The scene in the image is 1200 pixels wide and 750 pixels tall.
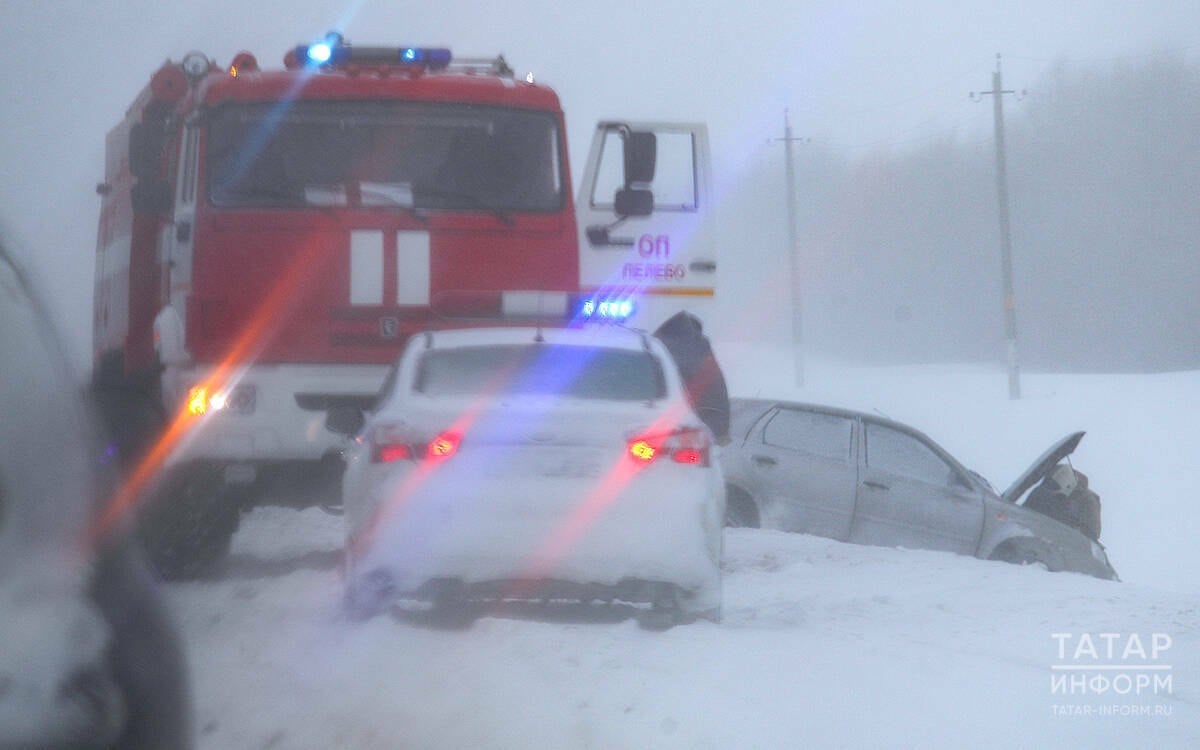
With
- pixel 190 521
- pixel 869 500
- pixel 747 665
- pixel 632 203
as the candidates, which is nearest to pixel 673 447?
pixel 747 665

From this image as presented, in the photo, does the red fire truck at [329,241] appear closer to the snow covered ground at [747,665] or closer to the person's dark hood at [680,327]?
the person's dark hood at [680,327]

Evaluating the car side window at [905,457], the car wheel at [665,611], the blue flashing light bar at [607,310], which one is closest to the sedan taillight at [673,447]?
the car wheel at [665,611]

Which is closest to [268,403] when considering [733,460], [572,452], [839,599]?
[572,452]

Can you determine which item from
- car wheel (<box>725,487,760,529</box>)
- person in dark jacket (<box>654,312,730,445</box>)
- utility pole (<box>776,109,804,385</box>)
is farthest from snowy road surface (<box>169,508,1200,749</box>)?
utility pole (<box>776,109,804,385</box>)

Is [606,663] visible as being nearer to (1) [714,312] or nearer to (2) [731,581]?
(2) [731,581]

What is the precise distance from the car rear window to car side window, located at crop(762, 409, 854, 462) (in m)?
5.05

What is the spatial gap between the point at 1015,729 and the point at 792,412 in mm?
7788

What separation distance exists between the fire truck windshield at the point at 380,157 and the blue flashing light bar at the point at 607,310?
2.18ft

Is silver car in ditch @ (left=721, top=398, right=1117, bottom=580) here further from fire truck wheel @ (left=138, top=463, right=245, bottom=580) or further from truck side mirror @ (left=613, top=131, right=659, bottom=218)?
fire truck wheel @ (left=138, top=463, right=245, bottom=580)

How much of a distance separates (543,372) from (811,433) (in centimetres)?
575

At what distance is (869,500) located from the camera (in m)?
13.3

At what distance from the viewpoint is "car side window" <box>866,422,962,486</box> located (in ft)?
44.4

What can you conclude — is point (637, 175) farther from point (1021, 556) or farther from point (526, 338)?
point (1021, 556)

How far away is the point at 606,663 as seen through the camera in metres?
6.85
